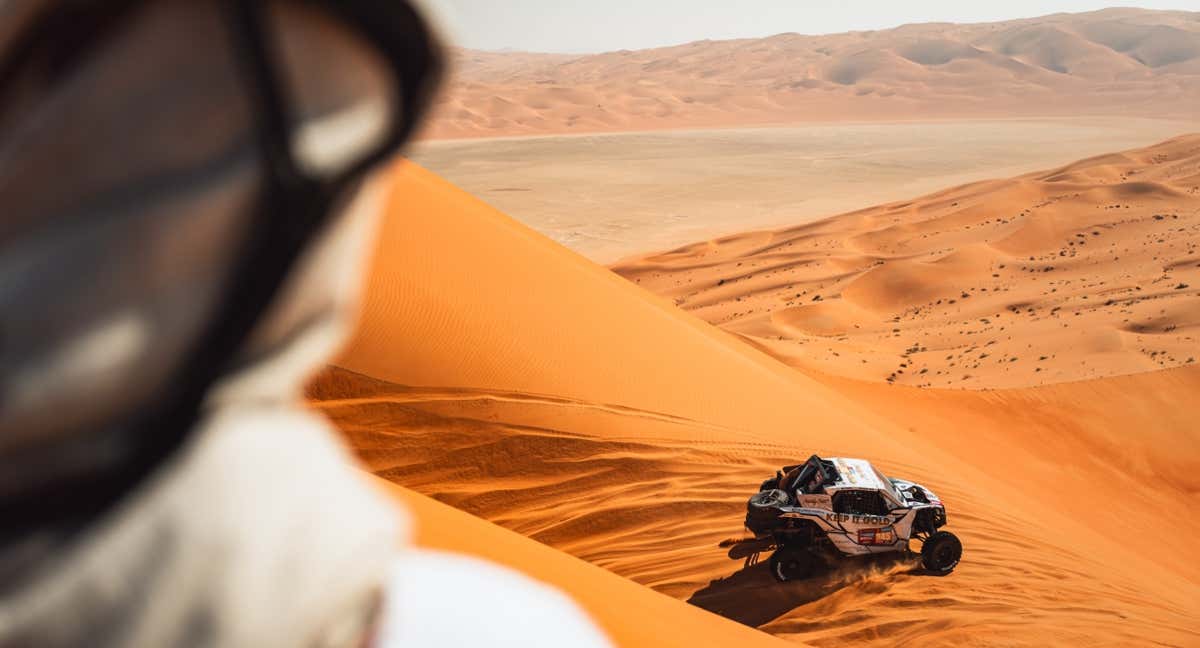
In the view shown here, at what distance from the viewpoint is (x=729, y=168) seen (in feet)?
159

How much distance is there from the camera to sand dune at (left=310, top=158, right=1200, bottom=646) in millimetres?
6785

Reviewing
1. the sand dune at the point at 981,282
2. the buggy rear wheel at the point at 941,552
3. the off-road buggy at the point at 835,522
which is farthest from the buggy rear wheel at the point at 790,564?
the sand dune at the point at 981,282

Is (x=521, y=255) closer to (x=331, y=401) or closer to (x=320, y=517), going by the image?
(x=331, y=401)

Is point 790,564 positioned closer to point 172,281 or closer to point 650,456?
point 650,456

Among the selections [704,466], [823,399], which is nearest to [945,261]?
[823,399]

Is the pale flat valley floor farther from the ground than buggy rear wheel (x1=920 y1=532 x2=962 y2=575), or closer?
closer

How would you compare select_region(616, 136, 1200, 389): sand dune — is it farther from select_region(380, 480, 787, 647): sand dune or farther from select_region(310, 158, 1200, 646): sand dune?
select_region(380, 480, 787, 647): sand dune

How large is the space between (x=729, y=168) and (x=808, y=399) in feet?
129

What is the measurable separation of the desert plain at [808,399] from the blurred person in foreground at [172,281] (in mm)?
826

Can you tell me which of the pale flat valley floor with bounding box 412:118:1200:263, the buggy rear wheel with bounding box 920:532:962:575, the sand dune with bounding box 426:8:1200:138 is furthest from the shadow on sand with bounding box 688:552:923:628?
the sand dune with bounding box 426:8:1200:138

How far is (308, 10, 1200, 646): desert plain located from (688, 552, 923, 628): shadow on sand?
0.07ft

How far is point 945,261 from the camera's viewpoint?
22719mm

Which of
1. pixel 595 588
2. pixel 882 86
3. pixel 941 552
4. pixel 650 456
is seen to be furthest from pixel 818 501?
pixel 882 86

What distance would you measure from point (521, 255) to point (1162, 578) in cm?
707
